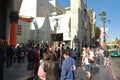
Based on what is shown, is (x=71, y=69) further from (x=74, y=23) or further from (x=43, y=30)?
(x=43, y=30)

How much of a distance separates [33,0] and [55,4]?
46.6ft

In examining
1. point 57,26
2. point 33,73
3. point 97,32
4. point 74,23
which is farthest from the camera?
point 97,32

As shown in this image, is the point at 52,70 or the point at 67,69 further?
the point at 67,69

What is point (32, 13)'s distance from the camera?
70688mm

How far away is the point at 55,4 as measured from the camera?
83.4 m

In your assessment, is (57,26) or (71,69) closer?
(71,69)

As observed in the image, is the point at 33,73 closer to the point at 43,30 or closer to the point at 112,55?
the point at 112,55

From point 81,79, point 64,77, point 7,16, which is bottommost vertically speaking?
point 81,79

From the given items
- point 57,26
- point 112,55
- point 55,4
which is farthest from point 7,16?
point 55,4

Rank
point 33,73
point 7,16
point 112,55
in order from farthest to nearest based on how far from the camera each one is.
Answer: point 112,55 < point 7,16 < point 33,73

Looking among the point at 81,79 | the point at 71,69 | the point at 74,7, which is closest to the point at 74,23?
the point at 74,7

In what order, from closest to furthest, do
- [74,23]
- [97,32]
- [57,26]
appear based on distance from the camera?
[74,23], [57,26], [97,32]

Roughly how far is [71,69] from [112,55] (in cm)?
4580

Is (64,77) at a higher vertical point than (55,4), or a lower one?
lower
